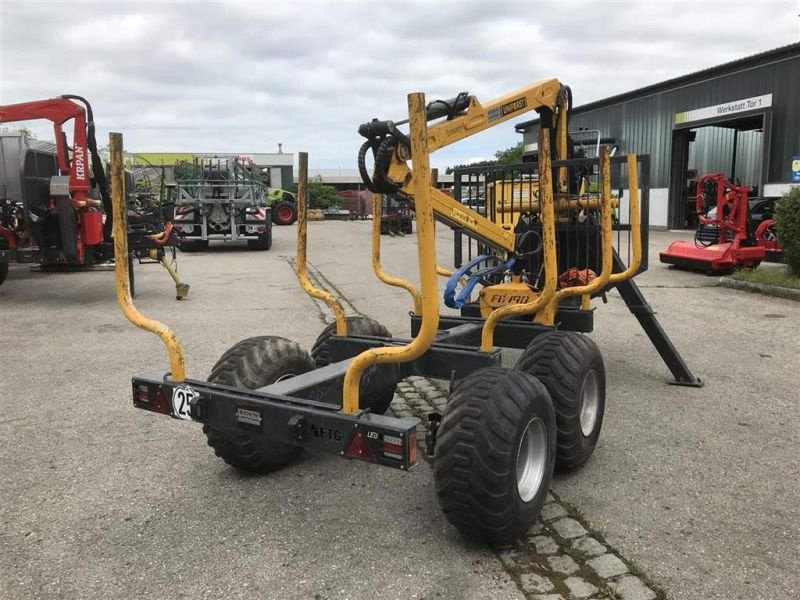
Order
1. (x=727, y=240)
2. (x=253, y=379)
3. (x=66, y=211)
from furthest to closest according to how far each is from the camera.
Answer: (x=727, y=240) < (x=66, y=211) < (x=253, y=379)

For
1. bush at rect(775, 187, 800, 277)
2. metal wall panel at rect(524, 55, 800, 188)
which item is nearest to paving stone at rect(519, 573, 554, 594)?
bush at rect(775, 187, 800, 277)

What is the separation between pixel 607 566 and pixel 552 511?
549 mm

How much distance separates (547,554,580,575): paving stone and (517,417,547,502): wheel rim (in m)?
0.27

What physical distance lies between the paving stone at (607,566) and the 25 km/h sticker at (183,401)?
6.51 feet

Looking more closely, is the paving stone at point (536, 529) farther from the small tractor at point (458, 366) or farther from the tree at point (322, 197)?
the tree at point (322, 197)

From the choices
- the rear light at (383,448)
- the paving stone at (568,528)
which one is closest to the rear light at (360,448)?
the rear light at (383,448)

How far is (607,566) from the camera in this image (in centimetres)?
291

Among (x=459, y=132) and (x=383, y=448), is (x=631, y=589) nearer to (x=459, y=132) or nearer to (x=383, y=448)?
(x=383, y=448)

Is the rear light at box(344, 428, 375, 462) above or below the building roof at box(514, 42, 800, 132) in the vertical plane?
below

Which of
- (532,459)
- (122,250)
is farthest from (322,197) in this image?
(532,459)

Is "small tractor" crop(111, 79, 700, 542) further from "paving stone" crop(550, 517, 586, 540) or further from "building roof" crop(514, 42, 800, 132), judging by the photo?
"building roof" crop(514, 42, 800, 132)

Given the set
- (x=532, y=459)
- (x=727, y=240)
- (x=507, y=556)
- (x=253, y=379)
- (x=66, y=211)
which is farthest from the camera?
(x=727, y=240)

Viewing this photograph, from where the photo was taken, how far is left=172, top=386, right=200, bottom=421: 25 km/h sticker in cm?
330

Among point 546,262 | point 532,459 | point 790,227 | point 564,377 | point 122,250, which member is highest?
point 122,250
